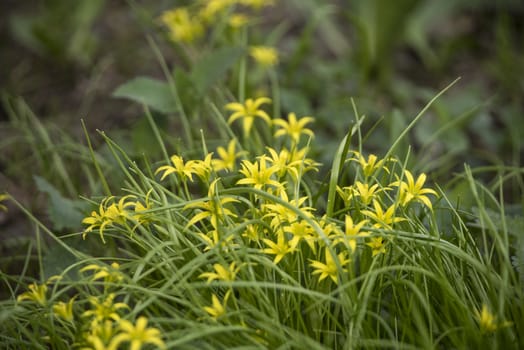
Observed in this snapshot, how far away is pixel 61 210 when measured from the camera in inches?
62.6

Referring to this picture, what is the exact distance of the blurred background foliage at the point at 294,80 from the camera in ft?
6.48

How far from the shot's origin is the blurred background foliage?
1977mm

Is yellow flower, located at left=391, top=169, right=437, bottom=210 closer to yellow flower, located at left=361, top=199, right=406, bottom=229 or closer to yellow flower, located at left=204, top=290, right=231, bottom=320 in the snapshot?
A: yellow flower, located at left=361, top=199, right=406, bottom=229

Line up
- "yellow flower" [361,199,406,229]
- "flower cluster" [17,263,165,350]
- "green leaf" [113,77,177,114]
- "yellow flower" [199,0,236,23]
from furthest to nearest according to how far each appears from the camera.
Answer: "yellow flower" [199,0,236,23], "green leaf" [113,77,177,114], "yellow flower" [361,199,406,229], "flower cluster" [17,263,165,350]

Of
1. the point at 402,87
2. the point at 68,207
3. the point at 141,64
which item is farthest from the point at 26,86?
the point at 402,87

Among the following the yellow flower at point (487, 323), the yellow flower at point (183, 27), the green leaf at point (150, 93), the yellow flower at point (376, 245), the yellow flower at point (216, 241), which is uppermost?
the yellow flower at point (183, 27)

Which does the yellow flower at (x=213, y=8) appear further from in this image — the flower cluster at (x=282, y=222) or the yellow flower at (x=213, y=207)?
the yellow flower at (x=213, y=207)

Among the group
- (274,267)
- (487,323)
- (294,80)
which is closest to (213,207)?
(274,267)

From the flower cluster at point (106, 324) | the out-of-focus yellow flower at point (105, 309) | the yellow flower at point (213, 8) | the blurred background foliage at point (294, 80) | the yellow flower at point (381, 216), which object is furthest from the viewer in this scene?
the yellow flower at point (213, 8)

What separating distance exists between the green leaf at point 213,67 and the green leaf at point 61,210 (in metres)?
0.58

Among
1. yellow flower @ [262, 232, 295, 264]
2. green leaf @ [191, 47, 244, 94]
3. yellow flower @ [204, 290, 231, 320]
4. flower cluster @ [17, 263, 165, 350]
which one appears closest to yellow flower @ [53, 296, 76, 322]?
flower cluster @ [17, 263, 165, 350]

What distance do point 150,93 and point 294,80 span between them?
876mm

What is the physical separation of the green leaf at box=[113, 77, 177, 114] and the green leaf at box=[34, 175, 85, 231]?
0.38 metres

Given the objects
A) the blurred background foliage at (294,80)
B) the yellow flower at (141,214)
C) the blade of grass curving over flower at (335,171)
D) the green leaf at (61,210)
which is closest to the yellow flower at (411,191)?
the blade of grass curving over flower at (335,171)
